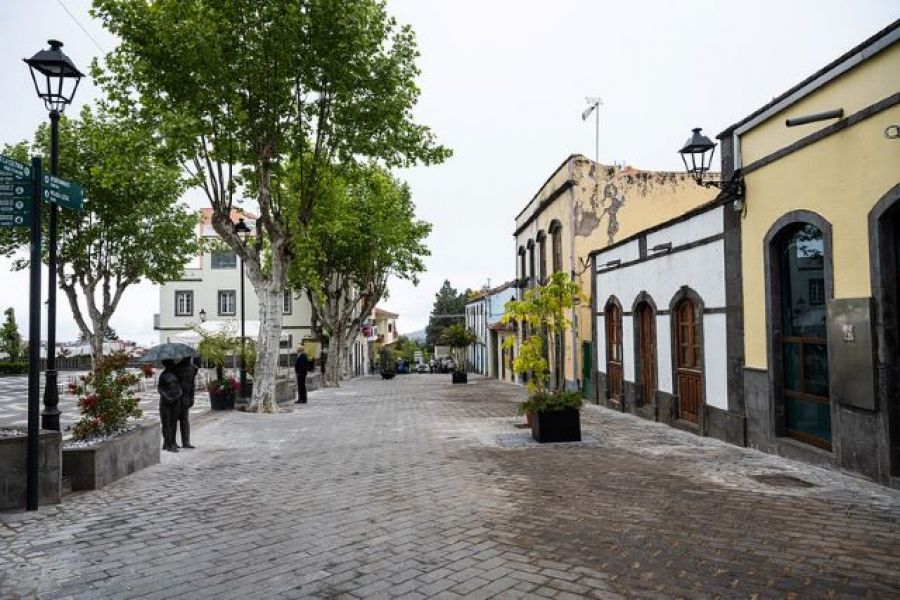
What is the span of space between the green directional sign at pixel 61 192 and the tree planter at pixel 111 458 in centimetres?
289

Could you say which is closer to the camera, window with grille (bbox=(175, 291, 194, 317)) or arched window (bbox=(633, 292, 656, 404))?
arched window (bbox=(633, 292, 656, 404))

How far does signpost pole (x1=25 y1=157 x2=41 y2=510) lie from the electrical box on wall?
8898 mm

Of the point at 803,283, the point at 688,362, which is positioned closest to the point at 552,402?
the point at 688,362

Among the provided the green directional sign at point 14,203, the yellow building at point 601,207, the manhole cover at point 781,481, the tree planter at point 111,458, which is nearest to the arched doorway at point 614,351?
the yellow building at point 601,207

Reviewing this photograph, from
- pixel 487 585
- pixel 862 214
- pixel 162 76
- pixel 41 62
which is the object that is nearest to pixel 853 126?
pixel 862 214

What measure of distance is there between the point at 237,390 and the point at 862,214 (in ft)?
54.3

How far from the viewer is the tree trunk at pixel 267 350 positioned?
16.0m

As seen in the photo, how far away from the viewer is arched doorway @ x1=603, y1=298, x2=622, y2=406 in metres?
15.9

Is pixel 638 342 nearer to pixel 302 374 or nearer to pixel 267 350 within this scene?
pixel 267 350

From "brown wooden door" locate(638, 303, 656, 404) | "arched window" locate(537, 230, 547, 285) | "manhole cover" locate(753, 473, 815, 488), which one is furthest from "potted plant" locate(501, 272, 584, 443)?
"arched window" locate(537, 230, 547, 285)

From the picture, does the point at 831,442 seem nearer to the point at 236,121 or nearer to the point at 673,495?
the point at 673,495

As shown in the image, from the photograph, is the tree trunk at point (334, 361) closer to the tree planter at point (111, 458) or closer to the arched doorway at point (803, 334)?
the tree planter at point (111, 458)

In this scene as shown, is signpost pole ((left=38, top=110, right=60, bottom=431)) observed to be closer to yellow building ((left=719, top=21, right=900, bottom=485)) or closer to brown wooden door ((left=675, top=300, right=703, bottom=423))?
yellow building ((left=719, top=21, right=900, bottom=485))

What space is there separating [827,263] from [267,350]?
1283 centimetres
